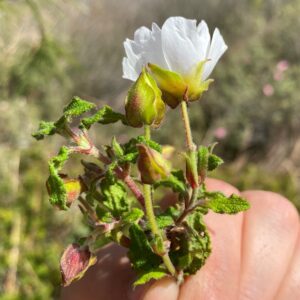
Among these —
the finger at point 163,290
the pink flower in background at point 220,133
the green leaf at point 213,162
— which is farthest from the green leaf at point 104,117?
the pink flower in background at point 220,133

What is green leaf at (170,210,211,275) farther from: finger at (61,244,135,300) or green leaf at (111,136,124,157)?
finger at (61,244,135,300)

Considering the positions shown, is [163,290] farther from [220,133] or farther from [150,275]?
[220,133]

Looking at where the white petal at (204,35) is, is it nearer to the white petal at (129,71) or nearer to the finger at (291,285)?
the white petal at (129,71)

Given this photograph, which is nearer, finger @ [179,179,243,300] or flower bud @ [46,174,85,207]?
flower bud @ [46,174,85,207]

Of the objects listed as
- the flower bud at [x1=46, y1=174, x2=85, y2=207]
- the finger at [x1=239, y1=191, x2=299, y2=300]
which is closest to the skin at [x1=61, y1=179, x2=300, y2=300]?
the finger at [x1=239, y1=191, x2=299, y2=300]

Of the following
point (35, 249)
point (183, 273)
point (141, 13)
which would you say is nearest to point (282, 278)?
point (183, 273)

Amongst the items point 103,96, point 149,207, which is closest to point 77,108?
point 149,207
